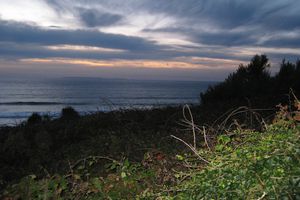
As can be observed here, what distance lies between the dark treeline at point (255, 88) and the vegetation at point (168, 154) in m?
0.04

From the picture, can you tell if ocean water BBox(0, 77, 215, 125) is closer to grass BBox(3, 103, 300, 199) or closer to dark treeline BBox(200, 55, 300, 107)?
dark treeline BBox(200, 55, 300, 107)

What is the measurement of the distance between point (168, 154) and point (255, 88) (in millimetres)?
9715

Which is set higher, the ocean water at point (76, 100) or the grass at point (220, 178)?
Result: the grass at point (220, 178)

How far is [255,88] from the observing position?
56.0 ft

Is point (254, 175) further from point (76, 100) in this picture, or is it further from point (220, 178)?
point (76, 100)

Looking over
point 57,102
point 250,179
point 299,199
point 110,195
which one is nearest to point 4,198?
point 110,195

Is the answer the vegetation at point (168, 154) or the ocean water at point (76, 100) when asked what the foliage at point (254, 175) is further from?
the ocean water at point (76, 100)

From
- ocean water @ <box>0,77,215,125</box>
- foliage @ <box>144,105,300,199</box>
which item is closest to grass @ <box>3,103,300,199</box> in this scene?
foliage @ <box>144,105,300,199</box>

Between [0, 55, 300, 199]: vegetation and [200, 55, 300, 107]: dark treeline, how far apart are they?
0.14 feet

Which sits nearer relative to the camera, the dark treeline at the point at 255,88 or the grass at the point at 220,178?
→ the grass at the point at 220,178

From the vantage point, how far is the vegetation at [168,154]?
13.3ft

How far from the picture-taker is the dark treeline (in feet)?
49.8

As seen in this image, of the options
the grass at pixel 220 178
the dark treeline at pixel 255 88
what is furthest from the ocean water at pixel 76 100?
the grass at pixel 220 178

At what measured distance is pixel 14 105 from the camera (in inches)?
1763
